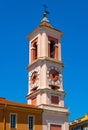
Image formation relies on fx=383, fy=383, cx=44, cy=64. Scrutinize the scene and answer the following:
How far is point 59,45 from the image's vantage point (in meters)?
58.3

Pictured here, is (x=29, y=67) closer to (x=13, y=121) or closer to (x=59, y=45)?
(x=59, y=45)

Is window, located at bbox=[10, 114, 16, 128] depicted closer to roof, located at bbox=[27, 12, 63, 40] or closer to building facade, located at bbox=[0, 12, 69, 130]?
building facade, located at bbox=[0, 12, 69, 130]

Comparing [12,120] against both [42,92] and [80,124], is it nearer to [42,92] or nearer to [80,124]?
[42,92]

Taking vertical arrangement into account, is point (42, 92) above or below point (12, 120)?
above

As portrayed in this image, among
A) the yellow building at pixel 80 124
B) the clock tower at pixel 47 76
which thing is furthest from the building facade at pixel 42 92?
the yellow building at pixel 80 124

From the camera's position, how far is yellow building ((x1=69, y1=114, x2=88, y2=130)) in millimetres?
75625

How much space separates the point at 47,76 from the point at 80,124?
2569cm

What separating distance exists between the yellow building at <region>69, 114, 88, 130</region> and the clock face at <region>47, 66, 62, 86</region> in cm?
2196

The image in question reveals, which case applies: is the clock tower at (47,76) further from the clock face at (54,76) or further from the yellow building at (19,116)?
the yellow building at (19,116)

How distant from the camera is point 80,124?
77062 mm

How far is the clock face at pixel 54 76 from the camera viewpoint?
5500 cm

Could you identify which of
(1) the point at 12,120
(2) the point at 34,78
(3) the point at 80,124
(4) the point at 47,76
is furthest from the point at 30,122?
(3) the point at 80,124

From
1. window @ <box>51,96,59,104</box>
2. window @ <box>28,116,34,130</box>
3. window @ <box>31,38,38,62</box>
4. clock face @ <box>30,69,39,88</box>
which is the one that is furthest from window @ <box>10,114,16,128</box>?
window @ <box>31,38,38,62</box>

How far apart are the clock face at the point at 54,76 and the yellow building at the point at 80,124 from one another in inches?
864
